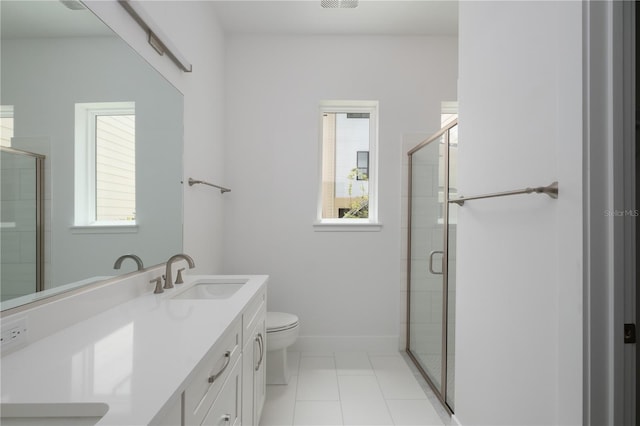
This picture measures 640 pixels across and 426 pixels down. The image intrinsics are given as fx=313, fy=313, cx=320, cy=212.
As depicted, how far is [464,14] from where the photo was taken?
162cm

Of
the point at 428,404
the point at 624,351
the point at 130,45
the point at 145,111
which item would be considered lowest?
the point at 428,404

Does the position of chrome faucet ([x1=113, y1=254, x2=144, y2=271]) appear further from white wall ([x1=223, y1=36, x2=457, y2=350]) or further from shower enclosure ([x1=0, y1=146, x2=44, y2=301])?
white wall ([x1=223, y1=36, x2=457, y2=350])

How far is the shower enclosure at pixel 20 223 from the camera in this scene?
0.82m

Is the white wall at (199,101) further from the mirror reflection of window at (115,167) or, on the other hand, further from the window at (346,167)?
the window at (346,167)

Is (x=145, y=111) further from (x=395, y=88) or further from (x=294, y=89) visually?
(x=395, y=88)

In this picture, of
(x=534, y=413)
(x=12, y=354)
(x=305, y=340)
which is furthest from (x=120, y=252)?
(x=305, y=340)

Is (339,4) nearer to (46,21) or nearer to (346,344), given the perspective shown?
(46,21)

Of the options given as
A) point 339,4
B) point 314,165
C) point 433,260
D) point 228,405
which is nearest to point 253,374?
point 228,405

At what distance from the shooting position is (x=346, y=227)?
2795mm

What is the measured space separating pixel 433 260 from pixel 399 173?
899 mm

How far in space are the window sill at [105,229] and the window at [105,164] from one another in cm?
1

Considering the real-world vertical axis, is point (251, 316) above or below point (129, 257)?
below

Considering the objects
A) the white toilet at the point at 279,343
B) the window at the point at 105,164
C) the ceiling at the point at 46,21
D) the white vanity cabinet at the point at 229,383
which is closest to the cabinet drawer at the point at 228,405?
the white vanity cabinet at the point at 229,383

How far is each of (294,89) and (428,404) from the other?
2621mm
